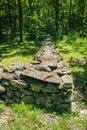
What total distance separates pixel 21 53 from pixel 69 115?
53.7 feet

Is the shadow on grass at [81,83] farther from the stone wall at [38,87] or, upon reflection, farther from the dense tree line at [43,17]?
the dense tree line at [43,17]

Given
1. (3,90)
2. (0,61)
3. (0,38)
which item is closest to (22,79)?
(3,90)

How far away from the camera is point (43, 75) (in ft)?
39.0

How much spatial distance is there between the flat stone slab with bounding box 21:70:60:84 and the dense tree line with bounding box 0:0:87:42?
27.3 m

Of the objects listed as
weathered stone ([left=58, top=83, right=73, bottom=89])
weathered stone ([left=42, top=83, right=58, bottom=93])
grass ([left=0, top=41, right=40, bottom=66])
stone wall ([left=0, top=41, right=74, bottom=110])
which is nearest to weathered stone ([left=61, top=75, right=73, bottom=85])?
stone wall ([left=0, top=41, right=74, bottom=110])

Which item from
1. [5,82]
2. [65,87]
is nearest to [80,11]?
[5,82]

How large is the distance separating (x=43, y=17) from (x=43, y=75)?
131 feet

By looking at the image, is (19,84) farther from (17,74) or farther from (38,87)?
(38,87)

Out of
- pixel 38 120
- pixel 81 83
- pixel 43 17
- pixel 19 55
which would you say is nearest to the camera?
pixel 38 120

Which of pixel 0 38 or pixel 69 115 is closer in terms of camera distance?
pixel 69 115

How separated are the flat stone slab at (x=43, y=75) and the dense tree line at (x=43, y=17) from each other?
1075 inches

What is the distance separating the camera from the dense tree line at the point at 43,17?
4154cm

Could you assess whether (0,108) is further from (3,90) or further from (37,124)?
(37,124)

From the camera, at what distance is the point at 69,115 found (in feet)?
37.2
